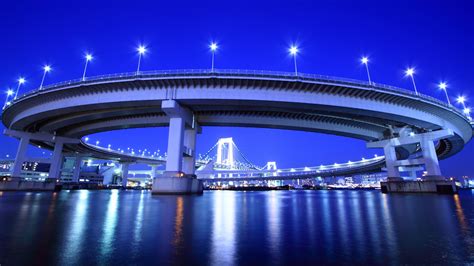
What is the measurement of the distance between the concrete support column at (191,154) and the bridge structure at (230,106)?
6.4 inches

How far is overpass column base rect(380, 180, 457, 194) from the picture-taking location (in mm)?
43872

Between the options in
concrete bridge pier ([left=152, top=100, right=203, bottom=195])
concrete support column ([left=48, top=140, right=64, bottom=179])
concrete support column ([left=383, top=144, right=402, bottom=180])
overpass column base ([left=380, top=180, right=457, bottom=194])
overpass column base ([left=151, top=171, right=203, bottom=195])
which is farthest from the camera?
concrete support column ([left=48, top=140, right=64, bottom=179])

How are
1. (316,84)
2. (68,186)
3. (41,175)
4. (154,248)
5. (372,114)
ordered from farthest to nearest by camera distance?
(41,175)
(68,186)
(372,114)
(316,84)
(154,248)

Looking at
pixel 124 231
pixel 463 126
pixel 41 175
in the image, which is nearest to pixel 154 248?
pixel 124 231

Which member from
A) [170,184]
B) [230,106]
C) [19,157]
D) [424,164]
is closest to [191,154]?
[170,184]

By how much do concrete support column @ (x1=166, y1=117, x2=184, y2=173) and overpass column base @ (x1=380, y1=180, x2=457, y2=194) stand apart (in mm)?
40833

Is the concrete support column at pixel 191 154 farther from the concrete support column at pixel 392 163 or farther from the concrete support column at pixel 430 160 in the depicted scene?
the concrete support column at pixel 430 160

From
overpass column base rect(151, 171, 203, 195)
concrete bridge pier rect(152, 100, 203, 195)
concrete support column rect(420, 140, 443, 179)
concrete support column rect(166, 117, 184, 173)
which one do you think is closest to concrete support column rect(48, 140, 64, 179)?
concrete bridge pier rect(152, 100, 203, 195)

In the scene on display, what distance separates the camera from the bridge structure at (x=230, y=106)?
1347 inches

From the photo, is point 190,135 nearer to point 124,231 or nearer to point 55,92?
point 55,92

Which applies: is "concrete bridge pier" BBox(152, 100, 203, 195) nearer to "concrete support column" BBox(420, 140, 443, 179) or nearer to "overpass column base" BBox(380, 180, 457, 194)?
"overpass column base" BBox(380, 180, 457, 194)

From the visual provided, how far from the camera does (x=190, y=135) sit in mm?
43531

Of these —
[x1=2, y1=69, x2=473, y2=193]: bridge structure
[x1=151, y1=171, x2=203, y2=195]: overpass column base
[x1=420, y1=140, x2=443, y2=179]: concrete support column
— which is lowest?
[x1=151, y1=171, x2=203, y2=195]: overpass column base

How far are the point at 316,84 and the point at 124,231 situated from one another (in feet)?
103
